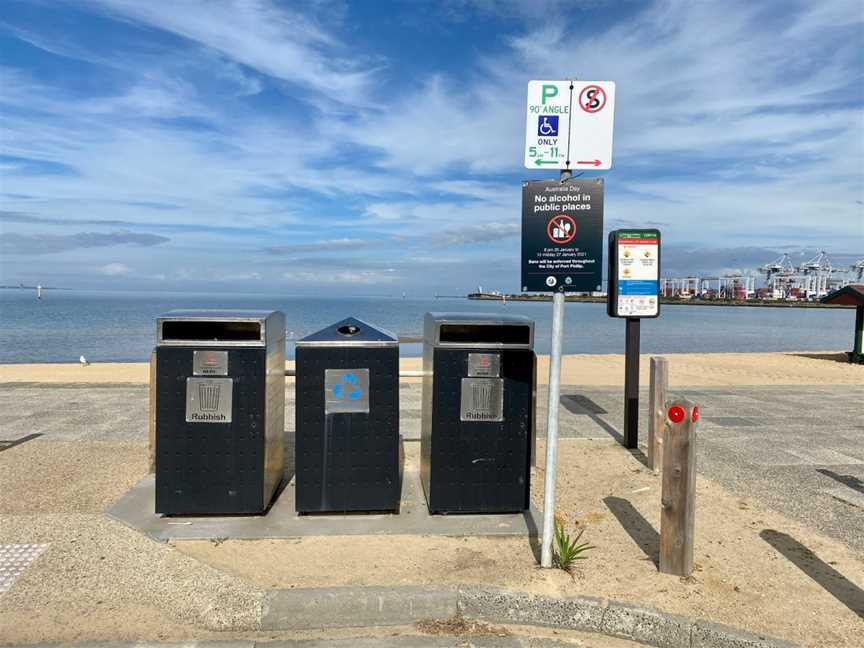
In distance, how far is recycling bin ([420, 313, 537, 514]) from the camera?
4.51 metres

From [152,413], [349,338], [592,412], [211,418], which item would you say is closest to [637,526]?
[349,338]

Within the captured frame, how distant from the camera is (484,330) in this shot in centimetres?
461

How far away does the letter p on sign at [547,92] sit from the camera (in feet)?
12.1

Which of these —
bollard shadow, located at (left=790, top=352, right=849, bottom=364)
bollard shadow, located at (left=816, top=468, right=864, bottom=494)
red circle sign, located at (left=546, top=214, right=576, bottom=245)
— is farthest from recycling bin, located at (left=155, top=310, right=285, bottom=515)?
bollard shadow, located at (left=790, top=352, right=849, bottom=364)

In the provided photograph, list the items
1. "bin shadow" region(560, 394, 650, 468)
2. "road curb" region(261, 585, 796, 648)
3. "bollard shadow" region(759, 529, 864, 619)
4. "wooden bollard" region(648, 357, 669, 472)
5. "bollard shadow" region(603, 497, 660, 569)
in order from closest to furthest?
"road curb" region(261, 585, 796, 648)
"bollard shadow" region(759, 529, 864, 619)
"bollard shadow" region(603, 497, 660, 569)
"wooden bollard" region(648, 357, 669, 472)
"bin shadow" region(560, 394, 650, 468)

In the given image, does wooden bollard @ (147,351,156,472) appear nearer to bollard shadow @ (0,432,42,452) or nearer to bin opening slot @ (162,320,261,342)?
bin opening slot @ (162,320,261,342)

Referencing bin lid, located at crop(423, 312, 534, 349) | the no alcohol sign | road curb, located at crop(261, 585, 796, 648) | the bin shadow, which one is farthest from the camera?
the bin shadow

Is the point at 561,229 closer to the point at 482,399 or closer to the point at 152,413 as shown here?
the point at 482,399

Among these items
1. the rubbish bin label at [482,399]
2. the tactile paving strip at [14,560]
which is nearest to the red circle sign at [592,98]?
the rubbish bin label at [482,399]

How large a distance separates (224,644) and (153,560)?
1018 millimetres

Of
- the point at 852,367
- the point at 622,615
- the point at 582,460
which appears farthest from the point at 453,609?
the point at 852,367

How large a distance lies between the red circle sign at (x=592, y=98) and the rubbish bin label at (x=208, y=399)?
308 centimetres

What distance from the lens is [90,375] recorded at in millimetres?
13789

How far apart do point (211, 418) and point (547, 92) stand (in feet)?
10.6
